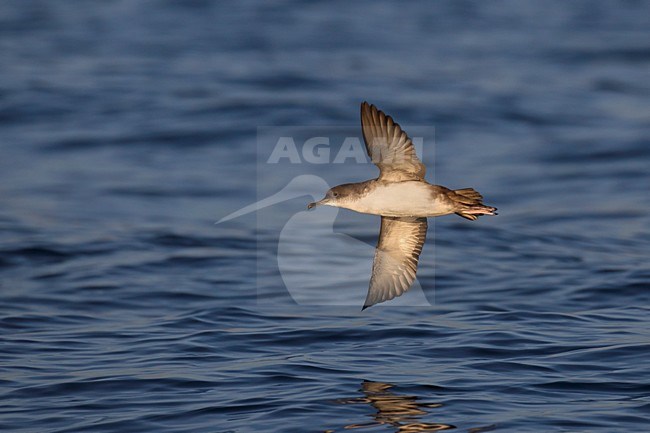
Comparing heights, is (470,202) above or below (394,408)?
above

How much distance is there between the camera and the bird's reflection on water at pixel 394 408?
7.14 m

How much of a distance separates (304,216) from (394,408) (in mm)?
5748

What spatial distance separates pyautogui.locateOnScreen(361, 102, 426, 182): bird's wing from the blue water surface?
159cm

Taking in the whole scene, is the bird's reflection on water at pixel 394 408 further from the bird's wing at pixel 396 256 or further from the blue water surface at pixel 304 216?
the bird's wing at pixel 396 256

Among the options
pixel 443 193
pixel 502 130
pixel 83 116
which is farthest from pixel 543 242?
pixel 83 116

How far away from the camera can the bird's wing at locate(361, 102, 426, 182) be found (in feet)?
22.0

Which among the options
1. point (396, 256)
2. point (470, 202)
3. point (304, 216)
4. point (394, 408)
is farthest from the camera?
point (304, 216)

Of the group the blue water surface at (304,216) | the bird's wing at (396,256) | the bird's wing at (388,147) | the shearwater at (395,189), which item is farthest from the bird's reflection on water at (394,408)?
the bird's wing at (388,147)

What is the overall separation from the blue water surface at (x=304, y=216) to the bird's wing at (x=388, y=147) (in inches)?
62.7

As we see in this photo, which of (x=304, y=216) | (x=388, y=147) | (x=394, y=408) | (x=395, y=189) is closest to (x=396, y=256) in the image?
(x=395, y=189)

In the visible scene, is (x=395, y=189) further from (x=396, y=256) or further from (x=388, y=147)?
(x=396, y=256)

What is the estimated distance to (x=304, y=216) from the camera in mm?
13047

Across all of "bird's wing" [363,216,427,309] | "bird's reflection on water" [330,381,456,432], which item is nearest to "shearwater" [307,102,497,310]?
"bird's wing" [363,216,427,309]

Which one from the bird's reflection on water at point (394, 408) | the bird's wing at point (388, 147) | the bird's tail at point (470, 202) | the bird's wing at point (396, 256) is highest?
the bird's wing at point (388, 147)
